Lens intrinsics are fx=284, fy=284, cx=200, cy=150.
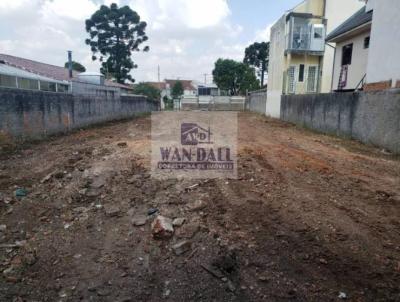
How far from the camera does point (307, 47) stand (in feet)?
56.0

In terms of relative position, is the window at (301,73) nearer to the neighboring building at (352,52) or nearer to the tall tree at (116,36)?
the neighboring building at (352,52)

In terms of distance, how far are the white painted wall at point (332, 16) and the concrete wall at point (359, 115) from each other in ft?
22.9

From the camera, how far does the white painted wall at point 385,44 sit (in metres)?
7.61

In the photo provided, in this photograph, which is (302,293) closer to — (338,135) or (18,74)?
(338,135)

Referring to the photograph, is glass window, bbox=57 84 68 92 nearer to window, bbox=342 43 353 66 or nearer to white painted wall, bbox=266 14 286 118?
white painted wall, bbox=266 14 286 118

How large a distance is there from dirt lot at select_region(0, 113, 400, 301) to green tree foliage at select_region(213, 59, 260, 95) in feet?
106

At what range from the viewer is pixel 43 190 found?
409 centimetres

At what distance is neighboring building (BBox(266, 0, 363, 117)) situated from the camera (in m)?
17.0

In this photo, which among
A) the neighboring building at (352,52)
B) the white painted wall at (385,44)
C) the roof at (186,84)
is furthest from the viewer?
the roof at (186,84)

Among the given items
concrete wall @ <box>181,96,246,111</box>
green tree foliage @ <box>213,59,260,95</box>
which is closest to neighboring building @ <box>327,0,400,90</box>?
concrete wall @ <box>181,96,246,111</box>

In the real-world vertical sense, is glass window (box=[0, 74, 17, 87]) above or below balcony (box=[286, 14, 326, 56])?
below

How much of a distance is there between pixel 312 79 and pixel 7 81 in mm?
16431

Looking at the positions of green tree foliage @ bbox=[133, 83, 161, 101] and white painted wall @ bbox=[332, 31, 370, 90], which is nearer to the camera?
white painted wall @ bbox=[332, 31, 370, 90]
